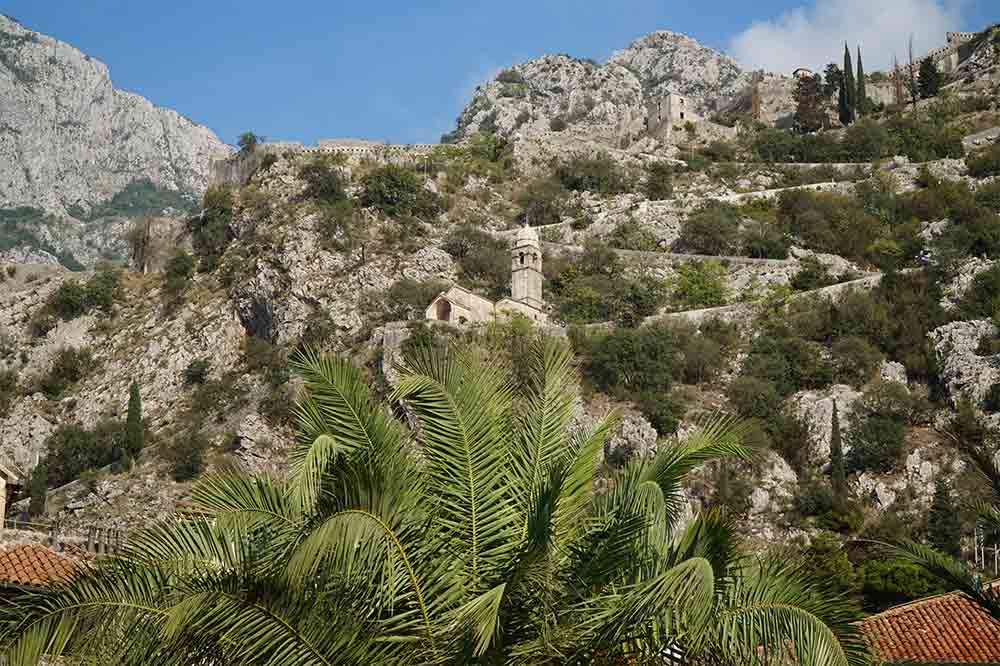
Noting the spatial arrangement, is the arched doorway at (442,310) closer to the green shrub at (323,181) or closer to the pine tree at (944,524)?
the green shrub at (323,181)

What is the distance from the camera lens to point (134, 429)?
65562mm

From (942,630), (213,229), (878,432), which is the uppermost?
(213,229)

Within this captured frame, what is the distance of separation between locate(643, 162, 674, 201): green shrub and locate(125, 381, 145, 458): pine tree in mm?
38723

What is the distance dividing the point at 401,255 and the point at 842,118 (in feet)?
149

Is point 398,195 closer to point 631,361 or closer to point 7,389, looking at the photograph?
point 7,389

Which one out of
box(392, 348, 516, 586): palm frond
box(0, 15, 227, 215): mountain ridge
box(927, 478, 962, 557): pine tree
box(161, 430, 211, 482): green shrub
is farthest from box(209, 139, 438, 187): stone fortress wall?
box(392, 348, 516, 586): palm frond

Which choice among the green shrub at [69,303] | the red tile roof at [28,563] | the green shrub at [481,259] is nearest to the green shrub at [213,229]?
the green shrub at [69,303]

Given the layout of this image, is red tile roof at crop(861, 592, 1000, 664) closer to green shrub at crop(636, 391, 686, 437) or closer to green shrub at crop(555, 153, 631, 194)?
green shrub at crop(636, 391, 686, 437)

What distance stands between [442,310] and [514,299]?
173 inches

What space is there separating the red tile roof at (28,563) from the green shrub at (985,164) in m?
78.3

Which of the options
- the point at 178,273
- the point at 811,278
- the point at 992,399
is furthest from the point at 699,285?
the point at 178,273

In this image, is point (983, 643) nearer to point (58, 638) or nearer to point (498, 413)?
point (498, 413)

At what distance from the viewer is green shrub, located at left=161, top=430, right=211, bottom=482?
61.7 metres

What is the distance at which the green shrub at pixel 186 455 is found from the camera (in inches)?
2427
